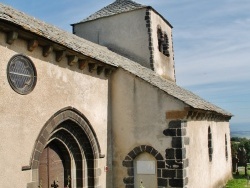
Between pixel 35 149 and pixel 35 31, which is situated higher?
pixel 35 31

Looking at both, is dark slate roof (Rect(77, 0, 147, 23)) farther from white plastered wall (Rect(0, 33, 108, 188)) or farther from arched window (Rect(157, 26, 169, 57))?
white plastered wall (Rect(0, 33, 108, 188))

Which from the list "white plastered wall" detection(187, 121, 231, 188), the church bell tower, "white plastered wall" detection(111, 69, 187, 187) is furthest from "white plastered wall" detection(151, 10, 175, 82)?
"white plastered wall" detection(111, 69, 187, 187)

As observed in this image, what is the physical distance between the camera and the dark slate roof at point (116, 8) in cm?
1658

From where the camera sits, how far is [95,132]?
995 centimetres

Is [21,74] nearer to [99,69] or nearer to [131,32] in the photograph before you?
[99,69]

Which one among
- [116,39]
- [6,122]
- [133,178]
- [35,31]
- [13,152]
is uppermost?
[116,39]

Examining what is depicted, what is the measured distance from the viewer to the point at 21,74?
23.9 feet

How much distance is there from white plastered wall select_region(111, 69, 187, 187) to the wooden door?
2129 mm

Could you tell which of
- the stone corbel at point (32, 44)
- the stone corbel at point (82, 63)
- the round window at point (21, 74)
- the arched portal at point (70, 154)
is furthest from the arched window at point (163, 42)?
the round window at point (21, 74)

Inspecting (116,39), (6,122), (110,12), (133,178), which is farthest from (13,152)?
(110,12)

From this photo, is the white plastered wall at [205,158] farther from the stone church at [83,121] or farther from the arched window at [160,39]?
the arched window at [160,39]

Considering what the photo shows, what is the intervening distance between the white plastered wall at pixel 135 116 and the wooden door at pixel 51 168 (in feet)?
6.98

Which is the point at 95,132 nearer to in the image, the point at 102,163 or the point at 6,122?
the point at 102,163

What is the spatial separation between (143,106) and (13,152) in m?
4.96
